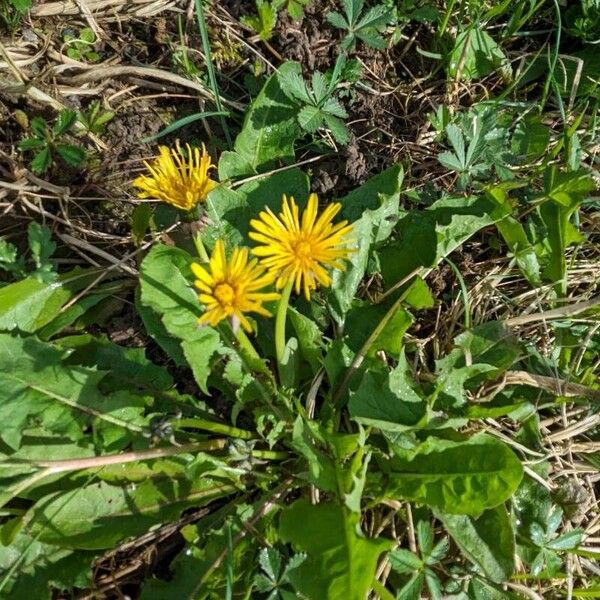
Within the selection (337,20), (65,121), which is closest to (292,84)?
(337,20)

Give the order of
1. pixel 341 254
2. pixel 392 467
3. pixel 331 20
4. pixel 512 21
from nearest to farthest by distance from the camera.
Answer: pixel 341 254, pixel 392 467, pixel 331 20, pixel 512 21

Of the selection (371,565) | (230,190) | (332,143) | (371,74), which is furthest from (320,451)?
(371,74)

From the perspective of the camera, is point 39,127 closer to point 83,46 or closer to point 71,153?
point 71,153

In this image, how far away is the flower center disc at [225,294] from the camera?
1.83 m

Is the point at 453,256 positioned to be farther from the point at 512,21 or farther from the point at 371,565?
the point at 371,565

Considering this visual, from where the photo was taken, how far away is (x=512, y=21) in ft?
9.76

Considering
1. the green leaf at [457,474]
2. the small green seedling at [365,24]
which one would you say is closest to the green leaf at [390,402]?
the green leaf at [457,474]

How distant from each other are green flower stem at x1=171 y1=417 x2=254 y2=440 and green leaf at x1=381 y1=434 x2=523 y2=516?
51 centimetres

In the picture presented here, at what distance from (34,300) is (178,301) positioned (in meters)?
0.56

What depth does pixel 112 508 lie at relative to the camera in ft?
7.52

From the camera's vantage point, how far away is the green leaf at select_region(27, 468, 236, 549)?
223cm

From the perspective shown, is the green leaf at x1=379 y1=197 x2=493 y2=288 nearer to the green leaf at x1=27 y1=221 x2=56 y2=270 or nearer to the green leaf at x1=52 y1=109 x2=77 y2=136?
the green leaf at x1=27 y1=221 x2=56 y2=270

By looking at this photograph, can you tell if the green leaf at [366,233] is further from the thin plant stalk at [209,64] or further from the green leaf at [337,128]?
the thin plant stalk at [209,64]

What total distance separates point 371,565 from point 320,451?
0.41 metres
